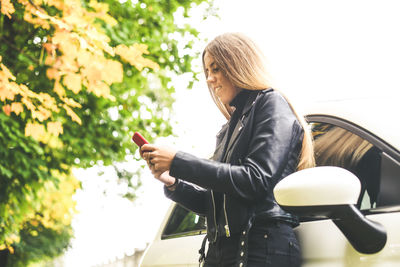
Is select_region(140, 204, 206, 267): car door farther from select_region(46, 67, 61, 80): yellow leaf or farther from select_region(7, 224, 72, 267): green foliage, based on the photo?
select_region(7, 224, 72, 267): green foliage

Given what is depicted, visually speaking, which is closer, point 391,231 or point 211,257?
point 391,231

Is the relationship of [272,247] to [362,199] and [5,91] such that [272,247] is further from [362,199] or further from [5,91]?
[5,91]

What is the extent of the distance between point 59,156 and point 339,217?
576 centimetres

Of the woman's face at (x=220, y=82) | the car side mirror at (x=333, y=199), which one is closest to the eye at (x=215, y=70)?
the woman's face at (x=220, y=82)

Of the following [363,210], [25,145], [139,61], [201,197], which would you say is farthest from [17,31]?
[363,210]

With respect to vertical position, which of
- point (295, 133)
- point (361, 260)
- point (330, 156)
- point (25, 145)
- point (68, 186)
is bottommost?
point (68, 186)

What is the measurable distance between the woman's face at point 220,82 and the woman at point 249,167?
43 millimetres

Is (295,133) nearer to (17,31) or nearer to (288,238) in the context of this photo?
(288,238)

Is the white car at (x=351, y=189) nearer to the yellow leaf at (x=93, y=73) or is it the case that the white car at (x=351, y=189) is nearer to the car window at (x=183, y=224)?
the car window at (x=183, y=224)

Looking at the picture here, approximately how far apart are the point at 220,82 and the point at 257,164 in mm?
545

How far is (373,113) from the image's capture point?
5.46ft

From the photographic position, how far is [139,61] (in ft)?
11.8

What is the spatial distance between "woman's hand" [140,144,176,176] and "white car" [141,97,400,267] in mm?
527

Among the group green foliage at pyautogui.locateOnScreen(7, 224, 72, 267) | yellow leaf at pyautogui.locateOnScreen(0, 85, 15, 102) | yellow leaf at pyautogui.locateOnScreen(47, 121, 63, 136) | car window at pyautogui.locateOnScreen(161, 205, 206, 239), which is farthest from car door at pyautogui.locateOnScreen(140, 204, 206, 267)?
green foliage at pyautogui.locateOnScreen(7, 224, 72, 267)
